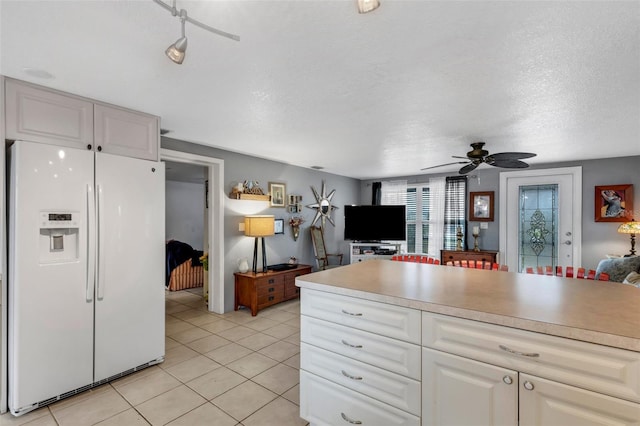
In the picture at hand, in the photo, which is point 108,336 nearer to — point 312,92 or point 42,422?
point 42,422

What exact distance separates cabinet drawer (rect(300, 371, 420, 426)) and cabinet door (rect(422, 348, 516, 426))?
0.47ft

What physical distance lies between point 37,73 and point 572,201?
6.77 meters

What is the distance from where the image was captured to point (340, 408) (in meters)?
1.71

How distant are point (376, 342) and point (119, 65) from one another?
2.29 m

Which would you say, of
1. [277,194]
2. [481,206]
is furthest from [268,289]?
[481,206]

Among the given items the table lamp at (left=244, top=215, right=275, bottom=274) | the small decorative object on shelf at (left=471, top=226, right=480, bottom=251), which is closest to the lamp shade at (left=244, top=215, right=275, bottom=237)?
the table lamp at (left=244, top=215, right=275, bottom=274)

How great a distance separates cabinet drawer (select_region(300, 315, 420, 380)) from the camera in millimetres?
1510

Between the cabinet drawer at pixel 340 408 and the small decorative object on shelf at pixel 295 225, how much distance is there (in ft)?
11.7

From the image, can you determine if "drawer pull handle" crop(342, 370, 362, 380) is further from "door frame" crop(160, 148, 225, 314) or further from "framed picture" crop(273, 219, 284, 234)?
"framed picture" crop(273, 219, 284, 234)

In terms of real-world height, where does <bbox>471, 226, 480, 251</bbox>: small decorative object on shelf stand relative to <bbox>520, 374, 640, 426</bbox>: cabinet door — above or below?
above

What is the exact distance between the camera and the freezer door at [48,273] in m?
2.02

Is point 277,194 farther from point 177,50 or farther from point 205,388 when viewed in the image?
point 177,50

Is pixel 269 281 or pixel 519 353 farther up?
pixel 519 353

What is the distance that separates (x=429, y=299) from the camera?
152cm
